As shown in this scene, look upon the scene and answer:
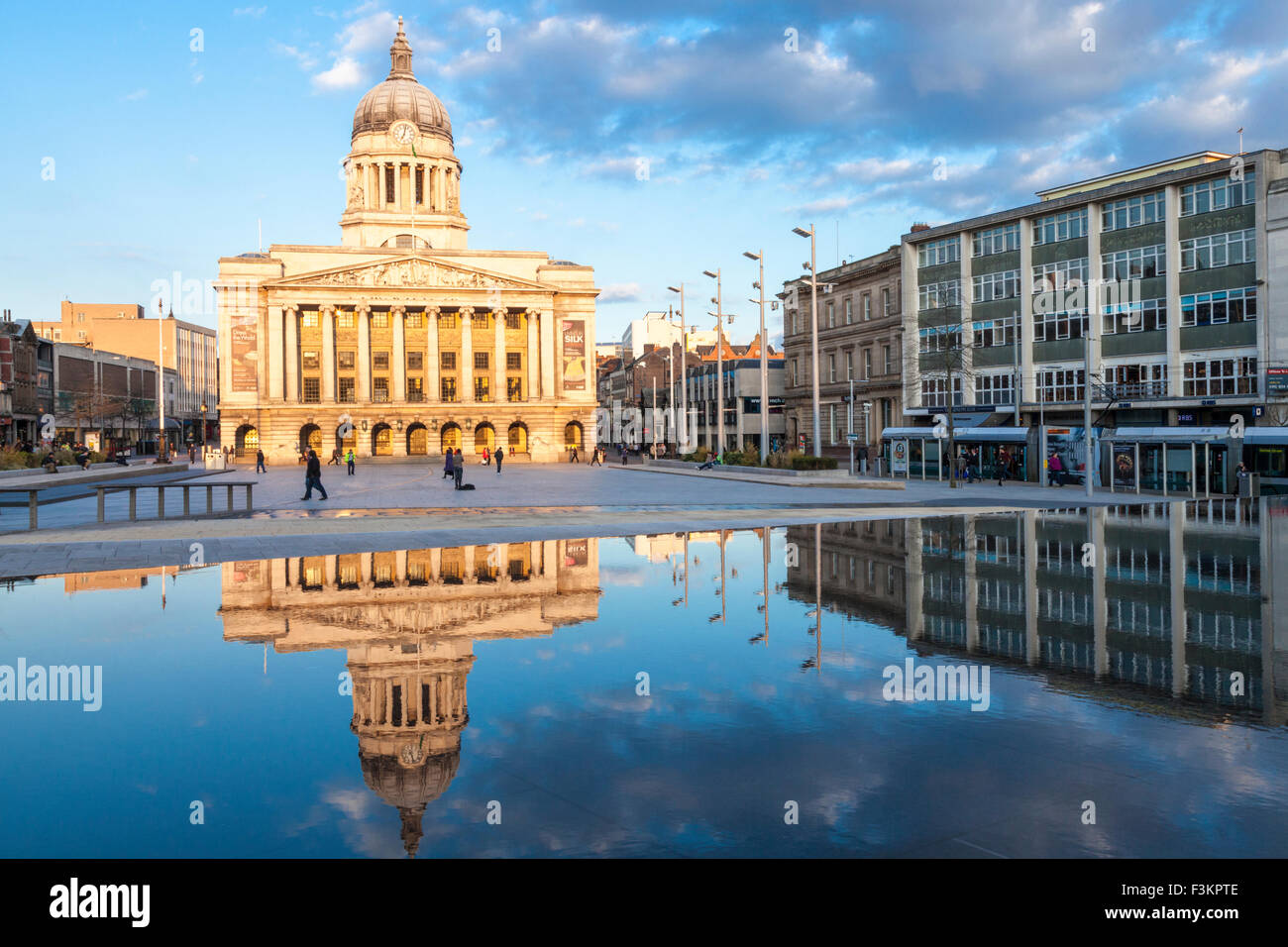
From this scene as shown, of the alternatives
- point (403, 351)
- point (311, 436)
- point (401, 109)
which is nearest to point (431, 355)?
point (403, 351)

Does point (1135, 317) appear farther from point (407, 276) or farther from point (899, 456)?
point (407, 276)

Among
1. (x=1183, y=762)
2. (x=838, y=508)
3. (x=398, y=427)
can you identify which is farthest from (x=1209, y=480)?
(x=398, y=427)

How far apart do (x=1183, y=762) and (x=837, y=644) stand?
4012 millimetres

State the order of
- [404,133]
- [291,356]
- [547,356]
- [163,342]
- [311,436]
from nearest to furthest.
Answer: [291,356] < [311,436] < [547,356] < [404,133] < [163,342]

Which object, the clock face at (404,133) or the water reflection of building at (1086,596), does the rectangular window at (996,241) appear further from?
the clock face at (404,133)

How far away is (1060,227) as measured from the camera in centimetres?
5500

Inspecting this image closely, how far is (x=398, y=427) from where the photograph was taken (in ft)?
317

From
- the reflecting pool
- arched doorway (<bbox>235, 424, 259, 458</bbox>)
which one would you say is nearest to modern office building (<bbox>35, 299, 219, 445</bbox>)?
arched doorway (<bbox>235, 424, 259, 458</bbox>)

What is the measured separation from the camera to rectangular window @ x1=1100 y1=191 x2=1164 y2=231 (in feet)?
163

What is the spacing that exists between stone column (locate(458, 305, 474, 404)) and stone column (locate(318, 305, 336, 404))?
12520 mm

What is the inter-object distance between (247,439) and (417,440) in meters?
16.5

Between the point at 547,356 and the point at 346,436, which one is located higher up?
the point at 547,356

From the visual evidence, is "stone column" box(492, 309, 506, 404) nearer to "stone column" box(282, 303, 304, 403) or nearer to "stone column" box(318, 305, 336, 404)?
"stone column" box(318, 305, 336, 404)
